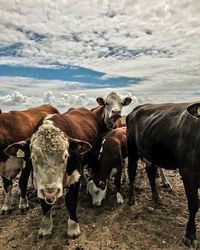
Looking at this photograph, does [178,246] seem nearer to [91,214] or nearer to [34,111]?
[91,214]

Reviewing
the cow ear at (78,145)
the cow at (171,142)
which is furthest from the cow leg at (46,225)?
the cow at (171,142)

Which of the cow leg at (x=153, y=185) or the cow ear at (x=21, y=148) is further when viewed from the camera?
the cow leg at (x=153, y=185)

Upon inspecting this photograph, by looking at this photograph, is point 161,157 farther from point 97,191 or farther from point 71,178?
point 97,191

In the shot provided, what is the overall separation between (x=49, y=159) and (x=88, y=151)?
1865 mm

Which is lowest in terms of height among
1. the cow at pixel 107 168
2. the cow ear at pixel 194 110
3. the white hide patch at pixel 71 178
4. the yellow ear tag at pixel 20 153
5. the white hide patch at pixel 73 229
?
the white hide patch at pixel 73 229

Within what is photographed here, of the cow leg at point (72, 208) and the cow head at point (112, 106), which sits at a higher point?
the cow head at point (112, 106)

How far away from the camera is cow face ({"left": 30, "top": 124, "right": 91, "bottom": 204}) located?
17.4ft

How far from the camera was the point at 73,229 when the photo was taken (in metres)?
6.47

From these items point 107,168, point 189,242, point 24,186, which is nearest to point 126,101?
point 107,168

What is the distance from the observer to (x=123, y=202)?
27.1 feet

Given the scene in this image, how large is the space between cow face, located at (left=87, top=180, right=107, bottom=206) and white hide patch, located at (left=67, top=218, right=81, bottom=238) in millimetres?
1574

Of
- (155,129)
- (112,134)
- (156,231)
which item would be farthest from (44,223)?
(112,134)

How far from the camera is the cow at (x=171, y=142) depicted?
19.0 ft

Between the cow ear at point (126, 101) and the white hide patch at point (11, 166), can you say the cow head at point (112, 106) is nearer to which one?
the cow ear at point (126, 101)
